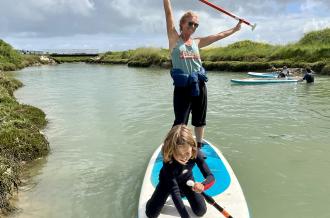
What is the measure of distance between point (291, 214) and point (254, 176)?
1.56m

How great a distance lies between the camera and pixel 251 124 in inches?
473

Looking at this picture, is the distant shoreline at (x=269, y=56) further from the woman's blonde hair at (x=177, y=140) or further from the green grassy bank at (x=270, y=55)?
the woman's blonde hair at (x=177, y=140)

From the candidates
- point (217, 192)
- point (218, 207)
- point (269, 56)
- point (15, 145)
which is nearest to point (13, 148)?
point (15, 145)

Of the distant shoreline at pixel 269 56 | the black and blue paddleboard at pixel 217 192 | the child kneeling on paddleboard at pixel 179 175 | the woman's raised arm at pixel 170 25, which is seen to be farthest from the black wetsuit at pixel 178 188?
the distant shoreline at pixel 269 56

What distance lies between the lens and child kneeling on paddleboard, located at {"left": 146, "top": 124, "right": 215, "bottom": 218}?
4.25m

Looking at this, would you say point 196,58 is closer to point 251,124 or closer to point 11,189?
point 11,189

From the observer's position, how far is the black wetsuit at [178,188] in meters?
4.50

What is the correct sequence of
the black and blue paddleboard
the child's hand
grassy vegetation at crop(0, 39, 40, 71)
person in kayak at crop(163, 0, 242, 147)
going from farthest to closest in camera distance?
grassy vegetation at crop(0, 39, 40, 71) → person in kayak at crop(163, 0, 242, 147) → the black and blue paddleboard → the child's hand

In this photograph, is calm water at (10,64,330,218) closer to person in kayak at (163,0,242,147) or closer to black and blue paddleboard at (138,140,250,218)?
black and blue paddleboard at (138,140,250,218)

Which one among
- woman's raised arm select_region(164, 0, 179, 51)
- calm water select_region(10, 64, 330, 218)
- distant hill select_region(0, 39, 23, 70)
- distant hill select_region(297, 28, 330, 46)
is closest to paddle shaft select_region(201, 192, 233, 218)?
calm water select_region(10, 64, 330, 218)

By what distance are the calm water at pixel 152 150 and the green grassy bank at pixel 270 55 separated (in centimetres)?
1884

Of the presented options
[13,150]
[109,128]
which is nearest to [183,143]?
[13,150]

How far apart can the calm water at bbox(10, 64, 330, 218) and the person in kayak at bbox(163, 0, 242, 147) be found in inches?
63.6

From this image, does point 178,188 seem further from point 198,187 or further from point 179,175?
point 198,187
